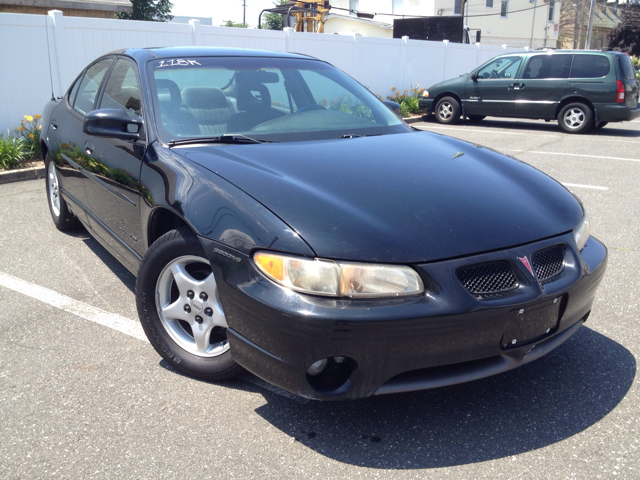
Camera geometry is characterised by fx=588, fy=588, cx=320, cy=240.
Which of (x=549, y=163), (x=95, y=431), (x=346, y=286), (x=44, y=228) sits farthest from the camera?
(x=549, y=163)

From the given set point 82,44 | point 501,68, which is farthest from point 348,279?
point 501,68

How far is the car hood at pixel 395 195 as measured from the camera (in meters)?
2.23

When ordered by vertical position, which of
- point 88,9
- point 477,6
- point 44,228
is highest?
point 477,6

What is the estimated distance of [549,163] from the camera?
869 cm

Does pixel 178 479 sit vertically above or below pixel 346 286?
below

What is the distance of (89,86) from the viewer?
443 centimetres

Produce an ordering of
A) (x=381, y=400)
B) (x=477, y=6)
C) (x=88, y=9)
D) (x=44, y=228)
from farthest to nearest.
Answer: (x=477, y=6), (x=88, y=9), (x=44, y=228), (x=381, y=400)

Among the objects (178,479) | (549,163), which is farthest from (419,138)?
(549,163)

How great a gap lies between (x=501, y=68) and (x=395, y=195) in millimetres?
11874

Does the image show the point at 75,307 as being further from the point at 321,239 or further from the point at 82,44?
the point at 82,44

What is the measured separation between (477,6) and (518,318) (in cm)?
4215

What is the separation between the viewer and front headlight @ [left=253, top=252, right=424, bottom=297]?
212 centimetres

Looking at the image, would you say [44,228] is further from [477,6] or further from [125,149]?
[477,6]

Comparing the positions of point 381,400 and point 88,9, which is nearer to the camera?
point 381,400
